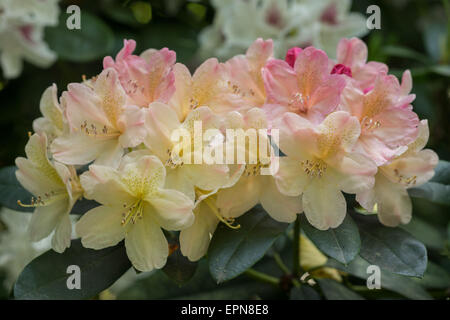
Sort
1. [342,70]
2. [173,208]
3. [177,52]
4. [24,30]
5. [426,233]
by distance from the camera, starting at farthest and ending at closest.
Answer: [177,52], [24,30], [426,233], [342,70], [173,208]

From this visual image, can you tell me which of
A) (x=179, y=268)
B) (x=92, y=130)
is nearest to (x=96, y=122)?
(x=92, y=130)

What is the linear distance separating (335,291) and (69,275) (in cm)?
40

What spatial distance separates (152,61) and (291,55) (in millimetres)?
197

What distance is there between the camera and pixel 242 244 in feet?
2.23

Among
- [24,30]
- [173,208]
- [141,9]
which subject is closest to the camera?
[173,208]

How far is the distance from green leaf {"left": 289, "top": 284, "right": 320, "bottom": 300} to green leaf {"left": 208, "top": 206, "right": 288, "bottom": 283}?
0.15 metres

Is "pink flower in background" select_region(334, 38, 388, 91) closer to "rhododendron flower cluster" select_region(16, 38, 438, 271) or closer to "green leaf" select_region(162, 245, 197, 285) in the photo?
"rhododendron flower cluster" select_region(16, 38, 438, 271)

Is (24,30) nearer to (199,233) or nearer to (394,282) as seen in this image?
(199,233)

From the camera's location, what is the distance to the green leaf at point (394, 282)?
0.84m

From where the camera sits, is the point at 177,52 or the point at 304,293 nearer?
the point at 304,293

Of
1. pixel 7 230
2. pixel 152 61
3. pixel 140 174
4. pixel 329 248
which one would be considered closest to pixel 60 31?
pixel 7 230

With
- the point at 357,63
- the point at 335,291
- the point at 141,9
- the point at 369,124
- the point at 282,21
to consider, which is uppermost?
the point at 282,21

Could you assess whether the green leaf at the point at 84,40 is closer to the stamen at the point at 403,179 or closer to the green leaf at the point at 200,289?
the green leaf at the point at 200,289
